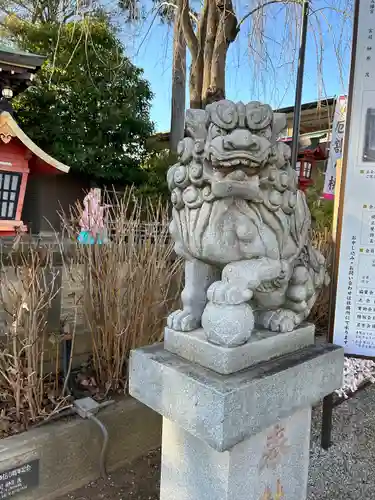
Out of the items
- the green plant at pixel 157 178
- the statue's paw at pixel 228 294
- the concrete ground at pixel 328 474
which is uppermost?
the green plant at pixel 157 178

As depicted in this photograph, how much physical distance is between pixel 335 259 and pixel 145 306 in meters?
1.06

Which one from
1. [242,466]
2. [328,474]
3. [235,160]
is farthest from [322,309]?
[235,160]

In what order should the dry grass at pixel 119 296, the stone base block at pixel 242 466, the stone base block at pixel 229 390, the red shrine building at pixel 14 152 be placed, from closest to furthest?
the stone base block at pixel 229 390, the stone base block at pixel 242 466, the dry grass at pixel 119 296, the red shrine building at pixel 14 152

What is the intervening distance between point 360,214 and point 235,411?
133 centimetres

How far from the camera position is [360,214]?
79.1 inches

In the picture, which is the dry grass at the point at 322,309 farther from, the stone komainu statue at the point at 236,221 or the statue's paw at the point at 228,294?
the statue's paw at the point at 228,294

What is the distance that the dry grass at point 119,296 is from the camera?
2170 mm

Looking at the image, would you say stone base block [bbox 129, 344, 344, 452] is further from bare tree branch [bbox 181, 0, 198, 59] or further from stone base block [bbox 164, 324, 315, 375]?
bare tree branch [bbox 181, 0, 198, 59]

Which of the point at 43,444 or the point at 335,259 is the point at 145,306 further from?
the point at 335,259

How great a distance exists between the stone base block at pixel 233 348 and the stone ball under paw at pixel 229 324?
3 cm

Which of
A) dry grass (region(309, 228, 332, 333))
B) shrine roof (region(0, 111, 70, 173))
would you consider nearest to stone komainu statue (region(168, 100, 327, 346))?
dry grass (region(309, 228, 332, 333))

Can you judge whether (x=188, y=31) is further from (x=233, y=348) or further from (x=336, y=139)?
(x=233, y=348)

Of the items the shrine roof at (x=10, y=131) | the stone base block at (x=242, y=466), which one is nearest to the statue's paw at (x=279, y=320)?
the stone base block at (x=242, y=466)

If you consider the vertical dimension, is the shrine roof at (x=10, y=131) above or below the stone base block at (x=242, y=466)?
above
